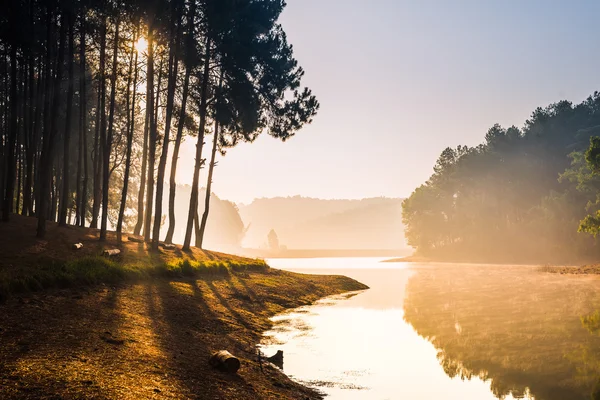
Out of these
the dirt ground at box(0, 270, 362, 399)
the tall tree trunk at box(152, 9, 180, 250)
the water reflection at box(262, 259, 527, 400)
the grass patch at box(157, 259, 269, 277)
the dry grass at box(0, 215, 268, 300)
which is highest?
the tall tree trunk at box(152, 9, 180, 250)

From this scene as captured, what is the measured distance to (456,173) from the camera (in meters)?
93.8

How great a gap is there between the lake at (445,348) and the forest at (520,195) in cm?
4733

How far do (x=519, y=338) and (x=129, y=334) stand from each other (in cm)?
1236

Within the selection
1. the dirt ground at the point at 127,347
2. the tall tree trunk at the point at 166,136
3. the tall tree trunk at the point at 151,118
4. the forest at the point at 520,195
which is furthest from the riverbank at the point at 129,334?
the forest at the point at 520,195

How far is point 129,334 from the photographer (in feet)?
35.7

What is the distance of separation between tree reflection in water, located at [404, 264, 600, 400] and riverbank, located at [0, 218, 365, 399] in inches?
194

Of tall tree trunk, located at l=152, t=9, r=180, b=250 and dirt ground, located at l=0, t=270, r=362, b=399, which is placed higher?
tall tree trunk, located at l=152, t=9, r=180, b=250

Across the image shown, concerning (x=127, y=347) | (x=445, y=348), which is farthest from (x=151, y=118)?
(x=445, y=348)

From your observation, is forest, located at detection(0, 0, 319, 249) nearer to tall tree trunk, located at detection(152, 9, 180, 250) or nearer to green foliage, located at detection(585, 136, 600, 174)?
tall tree trunk, located at detection(152, 9, 180, 250)

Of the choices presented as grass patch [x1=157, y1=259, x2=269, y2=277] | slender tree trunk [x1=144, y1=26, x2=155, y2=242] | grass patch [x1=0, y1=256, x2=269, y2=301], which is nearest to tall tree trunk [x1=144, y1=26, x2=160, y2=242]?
slender tree trunk [x1=144, y1=26, x2=155, y2=242]

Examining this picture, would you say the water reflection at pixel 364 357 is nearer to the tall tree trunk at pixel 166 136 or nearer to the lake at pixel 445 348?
the lake at pixel 445 348

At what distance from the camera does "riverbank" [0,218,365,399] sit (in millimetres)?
7473

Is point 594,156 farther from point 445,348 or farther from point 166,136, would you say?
point 166,136

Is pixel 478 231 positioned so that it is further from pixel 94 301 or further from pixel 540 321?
pixel 94 301
